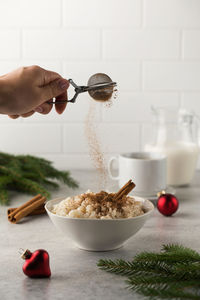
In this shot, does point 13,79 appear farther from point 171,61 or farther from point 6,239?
point 171,61

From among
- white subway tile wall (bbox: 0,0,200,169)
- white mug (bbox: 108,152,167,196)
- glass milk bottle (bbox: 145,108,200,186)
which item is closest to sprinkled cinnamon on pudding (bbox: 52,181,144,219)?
white mug (bbox: 108,152,167,196)

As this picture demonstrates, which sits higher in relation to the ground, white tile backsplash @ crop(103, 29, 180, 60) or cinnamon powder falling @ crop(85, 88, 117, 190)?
white tile backsplash @ crop(103, 29, 180, 60)

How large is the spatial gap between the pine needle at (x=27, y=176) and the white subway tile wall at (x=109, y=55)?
26 centimetres

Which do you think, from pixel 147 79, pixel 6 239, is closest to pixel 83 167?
pixel 147 79

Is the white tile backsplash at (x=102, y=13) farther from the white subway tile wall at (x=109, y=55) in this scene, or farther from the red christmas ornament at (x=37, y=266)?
the red christmas ornament at (x=37, y=266)

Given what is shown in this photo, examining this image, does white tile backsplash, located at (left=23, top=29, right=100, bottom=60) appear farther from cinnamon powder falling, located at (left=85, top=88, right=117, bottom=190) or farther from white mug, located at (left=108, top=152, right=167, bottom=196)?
white mug, located at (left=108, top=152, right=167, bottom=196)

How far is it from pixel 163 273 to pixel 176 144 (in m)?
0.78

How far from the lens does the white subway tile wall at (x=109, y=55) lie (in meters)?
1.84

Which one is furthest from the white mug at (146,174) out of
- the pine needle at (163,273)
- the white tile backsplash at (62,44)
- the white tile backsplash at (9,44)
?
the white tile backsplash at (9,44)

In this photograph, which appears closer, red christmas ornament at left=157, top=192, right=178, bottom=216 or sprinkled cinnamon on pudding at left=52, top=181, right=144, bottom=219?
sprinkled cinnamon on pudding at left=52, top=181, right=144, bottom=219

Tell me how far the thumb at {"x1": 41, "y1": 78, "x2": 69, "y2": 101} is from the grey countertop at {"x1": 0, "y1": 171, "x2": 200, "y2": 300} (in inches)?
13.3

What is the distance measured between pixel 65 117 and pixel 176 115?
1.75 ft

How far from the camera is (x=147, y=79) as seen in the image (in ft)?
6.18

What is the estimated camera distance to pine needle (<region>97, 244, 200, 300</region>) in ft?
2.43
